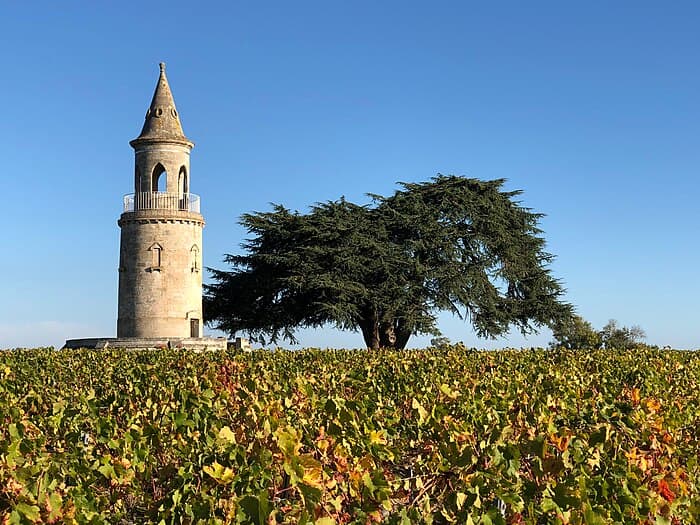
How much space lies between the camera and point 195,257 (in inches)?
1638

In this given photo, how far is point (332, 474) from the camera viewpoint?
654 cm

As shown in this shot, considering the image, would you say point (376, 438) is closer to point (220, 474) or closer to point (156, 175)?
point (220, 474)

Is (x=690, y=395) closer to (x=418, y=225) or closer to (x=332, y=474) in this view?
(x=332, y=474)

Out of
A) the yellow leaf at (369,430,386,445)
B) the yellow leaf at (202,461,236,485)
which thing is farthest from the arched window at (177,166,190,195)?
the yellow leaf at (202,461,236,485)

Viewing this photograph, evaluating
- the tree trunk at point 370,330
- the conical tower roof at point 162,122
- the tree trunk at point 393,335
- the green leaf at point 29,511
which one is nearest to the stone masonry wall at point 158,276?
the conical tower roof at point 162,122

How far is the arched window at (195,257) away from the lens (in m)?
41.4

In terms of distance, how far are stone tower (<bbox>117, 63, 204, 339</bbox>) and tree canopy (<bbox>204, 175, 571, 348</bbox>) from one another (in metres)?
5.52

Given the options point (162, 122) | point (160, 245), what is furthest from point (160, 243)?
point (162, 122)

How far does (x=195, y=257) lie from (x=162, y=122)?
A: 5.93 metres

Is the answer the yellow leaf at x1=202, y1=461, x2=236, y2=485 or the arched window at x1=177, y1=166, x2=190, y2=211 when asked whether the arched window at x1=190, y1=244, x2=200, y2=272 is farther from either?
the yellow leaf at x1=202, y1=461, x2=236, y2=485

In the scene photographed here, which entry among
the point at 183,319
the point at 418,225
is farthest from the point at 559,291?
the point at 183,319

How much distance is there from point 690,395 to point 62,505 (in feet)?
29.7

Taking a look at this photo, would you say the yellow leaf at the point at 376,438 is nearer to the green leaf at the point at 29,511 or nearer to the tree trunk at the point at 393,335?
the green leaf at the point at 29,511

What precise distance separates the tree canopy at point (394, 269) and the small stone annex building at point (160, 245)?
219 inches
